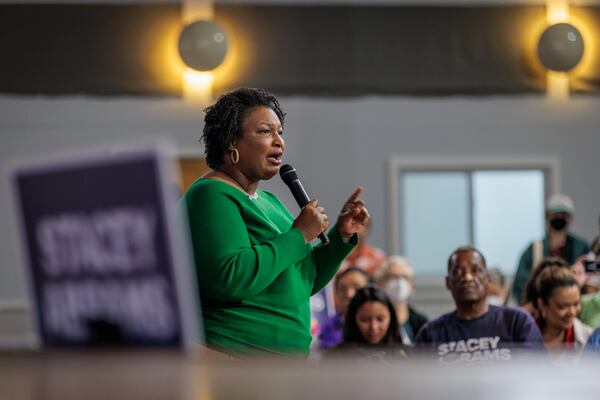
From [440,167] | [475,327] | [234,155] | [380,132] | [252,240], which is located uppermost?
[234,155]

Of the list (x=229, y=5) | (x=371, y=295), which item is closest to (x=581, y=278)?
(x=371, y=295)

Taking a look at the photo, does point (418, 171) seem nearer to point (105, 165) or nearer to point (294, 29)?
point (294, 29)

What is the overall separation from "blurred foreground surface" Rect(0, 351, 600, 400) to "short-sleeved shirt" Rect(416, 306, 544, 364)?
2805 millimetres

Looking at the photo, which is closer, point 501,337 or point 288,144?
point 501,337

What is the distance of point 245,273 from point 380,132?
550 cm

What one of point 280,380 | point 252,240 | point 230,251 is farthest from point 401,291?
point 280,380

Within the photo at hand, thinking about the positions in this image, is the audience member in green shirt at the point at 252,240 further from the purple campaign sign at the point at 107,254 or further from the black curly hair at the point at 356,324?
the black curly hair at the point at 356,324

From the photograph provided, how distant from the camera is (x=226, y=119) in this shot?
8.13 feet

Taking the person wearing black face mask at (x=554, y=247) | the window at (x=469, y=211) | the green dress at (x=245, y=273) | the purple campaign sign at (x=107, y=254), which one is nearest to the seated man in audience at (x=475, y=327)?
the green dress at (x=245, y=273)

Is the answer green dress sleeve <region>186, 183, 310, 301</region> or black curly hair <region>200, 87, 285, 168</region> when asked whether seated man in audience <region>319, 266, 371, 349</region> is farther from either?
green dress sleeve <region>186, 183, 310, 301</region>

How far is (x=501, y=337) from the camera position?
3.60 m

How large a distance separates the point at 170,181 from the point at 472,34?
22.2 feet

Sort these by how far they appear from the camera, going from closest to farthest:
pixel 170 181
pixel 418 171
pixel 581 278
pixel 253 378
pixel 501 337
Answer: pixel 253 378, pixel 170 181, pixel 501 337, pixel 581 278, pixel 418 171

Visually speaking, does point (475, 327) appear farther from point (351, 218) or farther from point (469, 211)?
point (469, 211)
